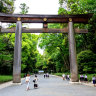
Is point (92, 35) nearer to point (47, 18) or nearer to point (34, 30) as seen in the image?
point (47, 18)

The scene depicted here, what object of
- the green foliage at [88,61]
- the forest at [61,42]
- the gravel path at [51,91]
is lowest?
the gravel path at [51,91]

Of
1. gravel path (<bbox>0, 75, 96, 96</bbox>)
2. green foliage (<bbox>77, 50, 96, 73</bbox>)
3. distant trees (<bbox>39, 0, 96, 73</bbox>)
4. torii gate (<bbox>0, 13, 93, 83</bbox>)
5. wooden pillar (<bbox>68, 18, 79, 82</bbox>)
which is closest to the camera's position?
gravel path (<bbox>0, 75, 96, 96</bbox>)

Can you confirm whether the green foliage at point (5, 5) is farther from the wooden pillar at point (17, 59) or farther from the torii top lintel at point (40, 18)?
the wooden pillar at point (17, 59)

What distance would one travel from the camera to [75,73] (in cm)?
1554

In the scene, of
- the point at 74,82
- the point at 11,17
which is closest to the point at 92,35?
the point at 74,82

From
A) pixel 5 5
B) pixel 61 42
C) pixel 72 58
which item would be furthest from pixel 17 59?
pixel 61 42

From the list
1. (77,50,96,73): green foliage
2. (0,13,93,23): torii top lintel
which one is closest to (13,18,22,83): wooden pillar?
(0,13,93,23): torii top lintel

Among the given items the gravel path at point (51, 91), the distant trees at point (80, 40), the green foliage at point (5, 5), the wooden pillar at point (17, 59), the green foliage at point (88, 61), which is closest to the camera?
the gravel path at point (51, 91)

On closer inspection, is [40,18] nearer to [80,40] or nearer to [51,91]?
[51,91]

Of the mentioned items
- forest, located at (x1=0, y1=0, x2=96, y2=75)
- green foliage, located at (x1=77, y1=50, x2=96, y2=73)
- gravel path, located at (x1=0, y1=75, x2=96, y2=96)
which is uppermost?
forest, located at (x1=0, y1=0, x2=96, y2=75)

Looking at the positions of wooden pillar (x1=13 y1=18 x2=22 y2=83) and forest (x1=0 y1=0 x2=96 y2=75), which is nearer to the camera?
wooden pillar (x1=13 y1=18 x2=22 y2=83)

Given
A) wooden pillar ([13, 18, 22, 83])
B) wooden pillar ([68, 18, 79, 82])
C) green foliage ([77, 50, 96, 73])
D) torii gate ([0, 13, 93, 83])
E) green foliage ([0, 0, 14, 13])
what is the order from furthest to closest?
1. green foliage ([0, 0, 14, 13])
2. green foliage ([77, 50, 96, 73])
3. torii gate ([0, 13, 93, 83])
4. wooden pillar ([68, 18, 79, 82])
5. wooden pillar ([13, 18, 22, 83])

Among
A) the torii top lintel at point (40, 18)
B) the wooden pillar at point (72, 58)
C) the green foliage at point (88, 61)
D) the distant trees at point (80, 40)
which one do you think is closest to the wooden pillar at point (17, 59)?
the torii top lintel at point (40, 18)

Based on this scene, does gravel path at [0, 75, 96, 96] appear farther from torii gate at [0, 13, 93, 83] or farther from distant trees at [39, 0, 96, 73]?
distant trees at [39, 0, 96, 73]
